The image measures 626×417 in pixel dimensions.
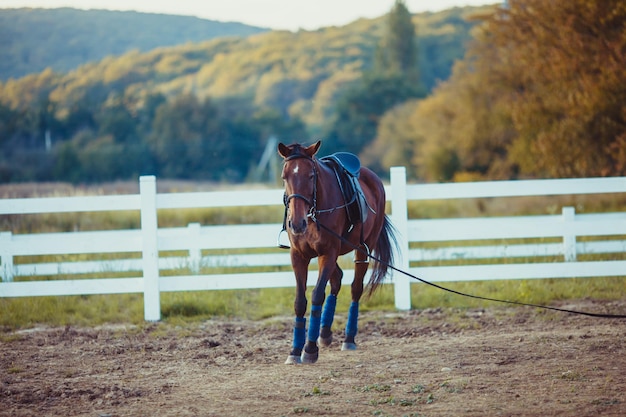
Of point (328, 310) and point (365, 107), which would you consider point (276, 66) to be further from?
point (328, 310)

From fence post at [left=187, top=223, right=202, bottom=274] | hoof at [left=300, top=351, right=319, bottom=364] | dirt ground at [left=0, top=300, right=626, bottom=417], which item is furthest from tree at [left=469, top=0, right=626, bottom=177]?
hoof at [left=300, top=351, right=319, bottom=364]

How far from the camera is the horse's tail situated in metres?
7.98

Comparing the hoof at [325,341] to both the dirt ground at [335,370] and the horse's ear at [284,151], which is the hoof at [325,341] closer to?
the dirt ground at [335,370]

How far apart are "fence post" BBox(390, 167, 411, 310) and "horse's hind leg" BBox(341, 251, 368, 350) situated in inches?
55.5

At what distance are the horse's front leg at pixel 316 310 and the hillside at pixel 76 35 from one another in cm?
5660

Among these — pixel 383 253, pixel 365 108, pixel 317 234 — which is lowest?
pixel 383 253

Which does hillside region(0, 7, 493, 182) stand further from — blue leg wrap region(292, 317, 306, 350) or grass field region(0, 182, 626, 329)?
blue leg wrap region(292, 317, 306, 350)

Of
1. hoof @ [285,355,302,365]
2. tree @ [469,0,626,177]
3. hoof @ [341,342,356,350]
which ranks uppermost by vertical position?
tree @ [469,0,626,177]

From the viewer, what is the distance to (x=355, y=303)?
293 inches

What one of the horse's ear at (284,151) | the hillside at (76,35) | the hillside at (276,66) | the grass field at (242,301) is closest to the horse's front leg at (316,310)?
the horse's ear at (284,151)

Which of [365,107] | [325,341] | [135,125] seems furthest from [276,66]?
[325,341]

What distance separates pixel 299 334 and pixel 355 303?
3.37 feet

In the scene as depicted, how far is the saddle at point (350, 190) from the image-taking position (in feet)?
23.2

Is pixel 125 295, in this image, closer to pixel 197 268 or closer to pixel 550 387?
pixel 197 268
